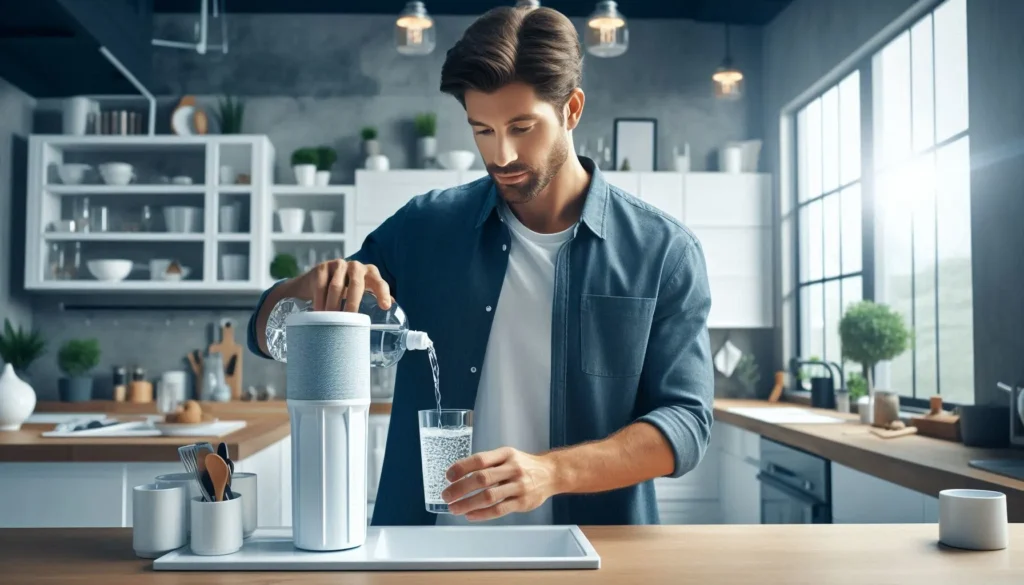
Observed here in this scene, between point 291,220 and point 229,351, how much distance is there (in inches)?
33.9

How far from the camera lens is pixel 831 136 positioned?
15.6 feet

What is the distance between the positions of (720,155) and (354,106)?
2.13 m

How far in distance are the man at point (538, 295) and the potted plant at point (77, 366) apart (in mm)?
3938

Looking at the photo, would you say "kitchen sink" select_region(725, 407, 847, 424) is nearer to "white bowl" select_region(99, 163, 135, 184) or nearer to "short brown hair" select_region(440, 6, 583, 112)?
"short brown hair" select_region(440, 6, 583, 112)

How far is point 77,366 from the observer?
5121 millimetres

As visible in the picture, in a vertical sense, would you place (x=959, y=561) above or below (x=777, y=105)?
below

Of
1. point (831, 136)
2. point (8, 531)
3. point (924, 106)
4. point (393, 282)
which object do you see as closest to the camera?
point (8, 531)

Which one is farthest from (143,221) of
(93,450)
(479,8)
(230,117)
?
(93,450)

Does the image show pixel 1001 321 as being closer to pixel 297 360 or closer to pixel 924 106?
pixel 924 106

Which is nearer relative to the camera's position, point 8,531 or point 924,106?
point 8,531

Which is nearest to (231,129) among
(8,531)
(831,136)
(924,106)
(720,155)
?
(720,155)

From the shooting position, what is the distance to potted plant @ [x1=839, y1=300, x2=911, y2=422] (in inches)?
140

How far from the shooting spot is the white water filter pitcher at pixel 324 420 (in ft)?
3.68

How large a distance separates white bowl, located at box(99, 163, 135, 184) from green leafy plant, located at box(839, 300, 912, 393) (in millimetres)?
3734
